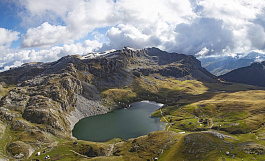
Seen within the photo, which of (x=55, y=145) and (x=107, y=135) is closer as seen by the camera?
(x=55, y=145)

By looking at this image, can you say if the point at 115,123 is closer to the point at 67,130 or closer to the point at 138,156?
the point at 67,130

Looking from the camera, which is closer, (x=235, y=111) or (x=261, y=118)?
(x=261, y=118)

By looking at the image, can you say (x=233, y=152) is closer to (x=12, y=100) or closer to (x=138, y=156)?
(x=138, y=156)

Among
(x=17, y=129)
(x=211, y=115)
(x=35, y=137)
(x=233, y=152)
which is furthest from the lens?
(x=211, y=115)

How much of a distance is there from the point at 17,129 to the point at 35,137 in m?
22.9

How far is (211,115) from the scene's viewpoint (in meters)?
198

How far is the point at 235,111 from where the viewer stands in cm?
19350

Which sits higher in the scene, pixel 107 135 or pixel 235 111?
pixel 235 111

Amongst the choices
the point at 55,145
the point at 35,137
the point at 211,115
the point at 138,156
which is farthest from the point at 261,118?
the point at 35,137

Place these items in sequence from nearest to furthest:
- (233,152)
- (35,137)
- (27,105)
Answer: (233,152) → (35,137) → (27,105)

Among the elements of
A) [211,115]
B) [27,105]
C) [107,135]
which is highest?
[27,105]

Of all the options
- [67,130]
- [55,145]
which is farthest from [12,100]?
[55,145]

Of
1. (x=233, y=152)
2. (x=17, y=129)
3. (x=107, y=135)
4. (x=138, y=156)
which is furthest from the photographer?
(x=107, y=135)

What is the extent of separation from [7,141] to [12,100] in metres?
79.0
